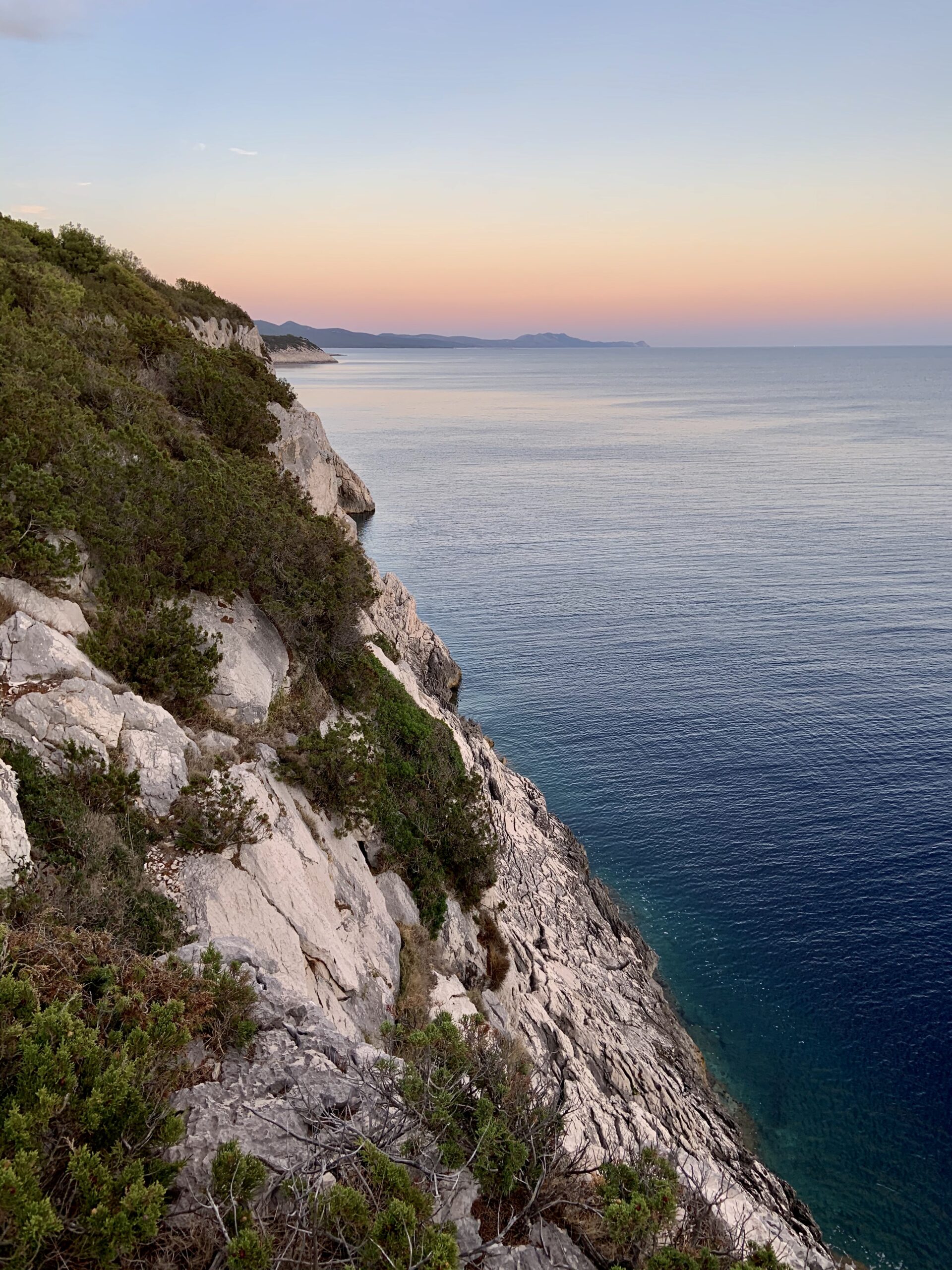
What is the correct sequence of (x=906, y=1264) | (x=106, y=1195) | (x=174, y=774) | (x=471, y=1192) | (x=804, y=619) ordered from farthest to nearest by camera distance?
(x=804, y=619) → (x=906, y=1264) → (x=174, y=774) → (x=471, y=1192) → (x=106, y=1195)

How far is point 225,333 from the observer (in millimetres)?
62781

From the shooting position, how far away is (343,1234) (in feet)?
24.7

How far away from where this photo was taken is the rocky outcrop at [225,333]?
55.0 metres

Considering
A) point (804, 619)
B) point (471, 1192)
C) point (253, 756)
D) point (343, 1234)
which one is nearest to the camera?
point (343, 1234)

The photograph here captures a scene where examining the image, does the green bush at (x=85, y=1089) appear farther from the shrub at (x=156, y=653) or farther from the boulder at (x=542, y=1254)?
the shrub at (x=156, y=653)

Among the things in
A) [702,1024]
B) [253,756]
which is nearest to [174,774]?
[253,756]

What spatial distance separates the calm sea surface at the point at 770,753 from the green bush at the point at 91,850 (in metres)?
23.3

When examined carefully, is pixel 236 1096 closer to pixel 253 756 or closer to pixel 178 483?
pixel 253 756

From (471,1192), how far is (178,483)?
18.8 metres

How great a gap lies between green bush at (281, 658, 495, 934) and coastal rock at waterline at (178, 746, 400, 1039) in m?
0.98

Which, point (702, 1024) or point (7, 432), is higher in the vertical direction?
point (7, 432)

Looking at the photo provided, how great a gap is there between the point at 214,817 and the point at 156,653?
4.66 meters

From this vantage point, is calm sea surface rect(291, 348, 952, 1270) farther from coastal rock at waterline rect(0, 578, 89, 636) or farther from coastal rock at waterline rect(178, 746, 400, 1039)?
coastal rock at waterline rect(0, 578, 89, 636)

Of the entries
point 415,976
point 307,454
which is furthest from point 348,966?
point 307,454
